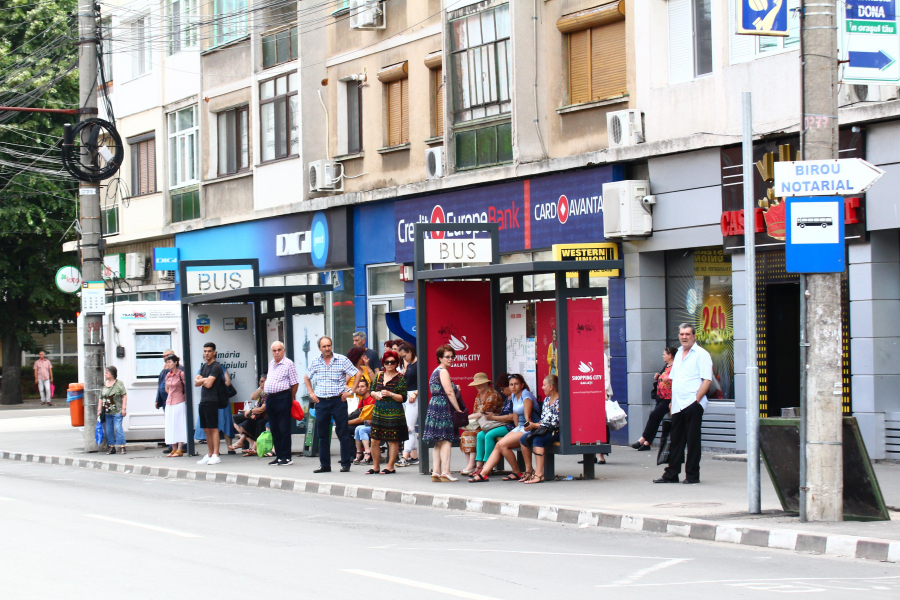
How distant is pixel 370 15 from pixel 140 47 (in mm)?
11621

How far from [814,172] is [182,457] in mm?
12837

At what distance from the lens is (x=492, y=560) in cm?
917

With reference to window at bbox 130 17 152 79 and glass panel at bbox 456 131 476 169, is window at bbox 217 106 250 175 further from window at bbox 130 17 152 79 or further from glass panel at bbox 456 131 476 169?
glass panel at bbox 456 131 476 169

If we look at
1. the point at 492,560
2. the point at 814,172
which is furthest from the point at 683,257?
the point at 492,560

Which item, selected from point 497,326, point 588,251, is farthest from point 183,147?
point 497,326

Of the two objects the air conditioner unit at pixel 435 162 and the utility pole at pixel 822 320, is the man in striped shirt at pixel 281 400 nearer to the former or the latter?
the air conditioner unit at pixel 435 162

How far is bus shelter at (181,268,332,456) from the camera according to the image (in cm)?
1953

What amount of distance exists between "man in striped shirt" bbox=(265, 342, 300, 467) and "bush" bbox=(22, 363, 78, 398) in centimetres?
3293

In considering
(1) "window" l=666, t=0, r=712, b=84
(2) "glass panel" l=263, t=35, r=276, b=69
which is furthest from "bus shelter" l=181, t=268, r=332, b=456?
(2) "glass panel" l=263, t=35, r=276, b=69

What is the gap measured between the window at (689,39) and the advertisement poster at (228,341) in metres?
8.01

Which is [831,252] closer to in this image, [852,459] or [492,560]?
[852,459]

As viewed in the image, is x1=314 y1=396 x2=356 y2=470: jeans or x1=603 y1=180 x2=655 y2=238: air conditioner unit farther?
x1=603 y1=180 x2=655 y2=238: air conditioner unit

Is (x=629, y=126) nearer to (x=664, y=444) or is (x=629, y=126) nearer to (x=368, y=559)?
(x=664, y=444)

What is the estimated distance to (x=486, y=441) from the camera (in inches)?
587
